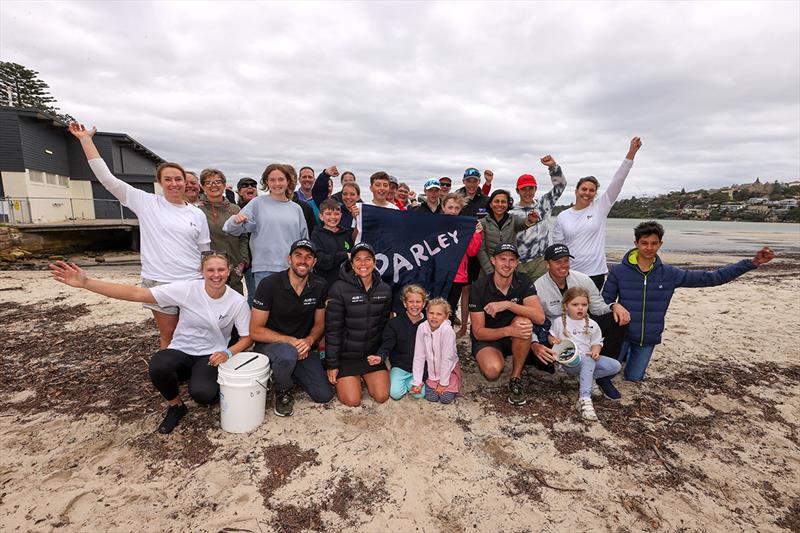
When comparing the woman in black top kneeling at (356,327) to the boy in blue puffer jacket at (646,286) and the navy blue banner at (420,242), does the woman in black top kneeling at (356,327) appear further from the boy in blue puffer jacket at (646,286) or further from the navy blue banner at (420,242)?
the boy in blue puffer jacket at (646,286)

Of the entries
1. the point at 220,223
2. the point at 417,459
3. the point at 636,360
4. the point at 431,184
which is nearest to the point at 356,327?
the point at 417,459

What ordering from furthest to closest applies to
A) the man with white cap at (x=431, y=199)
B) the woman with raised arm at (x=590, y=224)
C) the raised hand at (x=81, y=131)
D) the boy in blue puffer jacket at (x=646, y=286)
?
the man with white cap at (x=431, y=199) < the woman with raised arm at (x=590, y=224) < the boy in blue puffer jacket at (x=646, y=286) < the raised hand at (x=81, y=131)

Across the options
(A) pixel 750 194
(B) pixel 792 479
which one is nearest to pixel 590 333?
(B) pixel 792 479

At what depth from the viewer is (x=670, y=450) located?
3.61 meters

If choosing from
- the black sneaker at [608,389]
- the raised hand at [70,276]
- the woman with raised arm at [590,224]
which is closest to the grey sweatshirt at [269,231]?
the raised hand at [70,276]

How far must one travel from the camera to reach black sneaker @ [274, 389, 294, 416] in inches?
161

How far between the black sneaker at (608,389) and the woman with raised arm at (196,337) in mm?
4288

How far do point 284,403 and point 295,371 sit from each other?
48 centimetres

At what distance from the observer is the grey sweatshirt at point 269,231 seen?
4867 millimetres

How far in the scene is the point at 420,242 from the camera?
581cm

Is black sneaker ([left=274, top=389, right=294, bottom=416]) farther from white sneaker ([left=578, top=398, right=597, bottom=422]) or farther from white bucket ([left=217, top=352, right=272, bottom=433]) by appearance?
white sneaker ([left=578, top=398, right=597, bottom=422])

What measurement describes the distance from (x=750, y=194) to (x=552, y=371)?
198 metres

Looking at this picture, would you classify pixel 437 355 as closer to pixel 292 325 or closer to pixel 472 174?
pixel 292 325

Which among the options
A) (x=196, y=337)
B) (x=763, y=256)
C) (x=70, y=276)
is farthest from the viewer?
(x=763, y=256)
